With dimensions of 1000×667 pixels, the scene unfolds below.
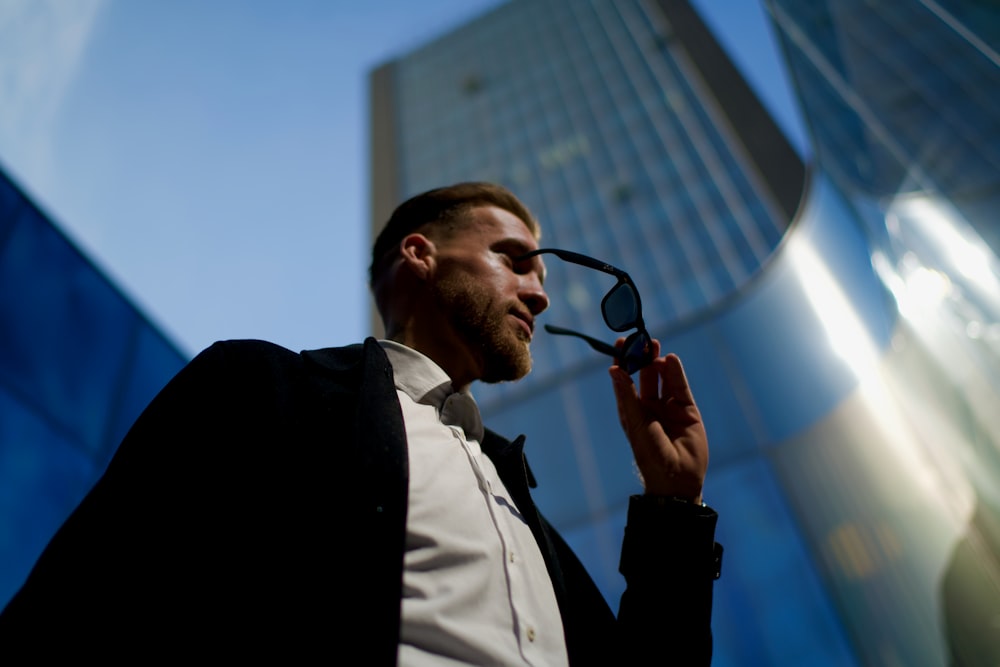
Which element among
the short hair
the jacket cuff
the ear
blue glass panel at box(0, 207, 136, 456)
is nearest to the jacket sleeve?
the jacket cuff

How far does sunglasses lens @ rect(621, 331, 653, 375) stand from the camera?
1354 millimetres

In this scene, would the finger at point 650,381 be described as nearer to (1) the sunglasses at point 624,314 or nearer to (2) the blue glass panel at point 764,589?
(1) the sunglasses at point 624,314

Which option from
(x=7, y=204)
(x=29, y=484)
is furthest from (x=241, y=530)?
(x=7, y=204)

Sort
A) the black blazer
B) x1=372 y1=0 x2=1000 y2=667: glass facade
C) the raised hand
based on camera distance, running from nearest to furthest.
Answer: the black blazer, the raised hand, x1=372 y1=0 x2=1000 y2=667: glass facade

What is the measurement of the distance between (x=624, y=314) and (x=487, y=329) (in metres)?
0.38

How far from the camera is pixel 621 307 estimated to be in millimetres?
1426

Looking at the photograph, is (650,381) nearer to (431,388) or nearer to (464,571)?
(431,388)

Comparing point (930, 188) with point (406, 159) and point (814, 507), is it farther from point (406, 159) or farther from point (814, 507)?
point (406, 159)

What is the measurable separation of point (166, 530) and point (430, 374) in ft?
2.19

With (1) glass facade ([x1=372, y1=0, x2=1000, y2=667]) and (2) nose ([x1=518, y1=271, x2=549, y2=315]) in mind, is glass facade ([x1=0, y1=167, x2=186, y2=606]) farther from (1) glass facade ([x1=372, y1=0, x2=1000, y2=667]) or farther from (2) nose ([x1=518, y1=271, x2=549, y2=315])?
(1) glass facade ([x1=372, y1=0, x2=1000, y2=667])

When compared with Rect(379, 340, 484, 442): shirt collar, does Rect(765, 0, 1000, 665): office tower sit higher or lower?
lower

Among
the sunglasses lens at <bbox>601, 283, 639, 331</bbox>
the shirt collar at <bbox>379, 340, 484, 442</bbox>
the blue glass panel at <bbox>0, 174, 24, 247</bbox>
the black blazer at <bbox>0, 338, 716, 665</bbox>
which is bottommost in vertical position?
the sunglasses lens at <bbox>601, 283, 639, 331</bbox>

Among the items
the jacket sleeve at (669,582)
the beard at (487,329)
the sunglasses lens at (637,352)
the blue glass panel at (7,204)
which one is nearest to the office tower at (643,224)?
the jacket sleeve at (669,582)

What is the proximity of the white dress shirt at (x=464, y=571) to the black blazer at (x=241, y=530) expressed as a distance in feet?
0.32
